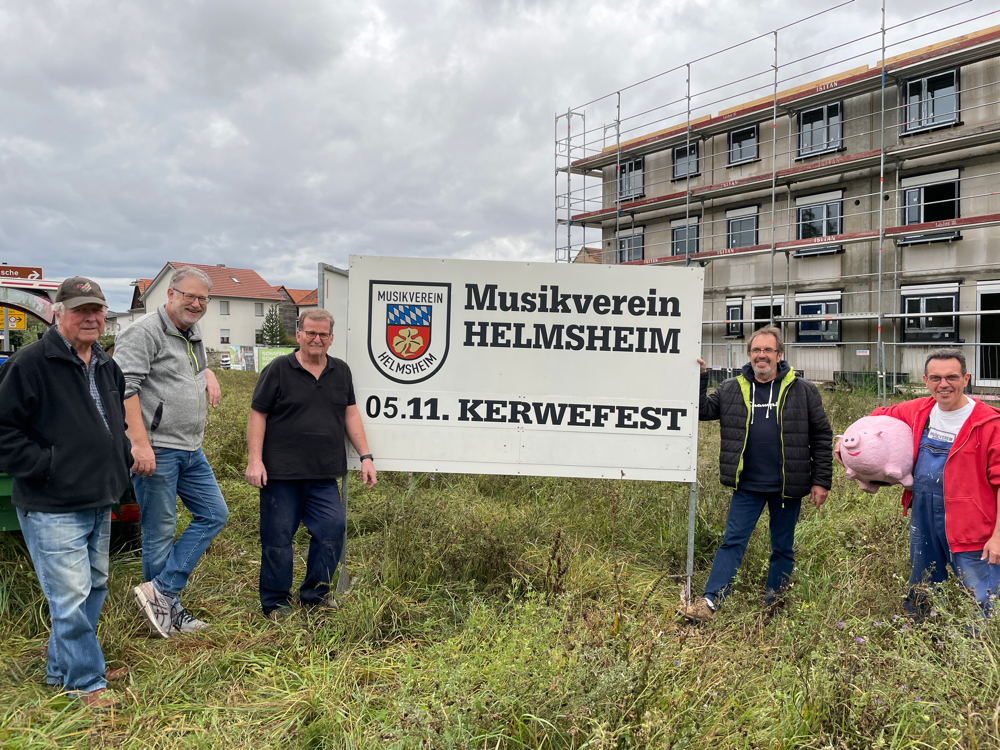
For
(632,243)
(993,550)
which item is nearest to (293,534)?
(993,550)

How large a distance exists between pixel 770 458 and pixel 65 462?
3.70m

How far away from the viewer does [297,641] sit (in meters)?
3.33

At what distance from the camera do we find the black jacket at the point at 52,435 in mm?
2770

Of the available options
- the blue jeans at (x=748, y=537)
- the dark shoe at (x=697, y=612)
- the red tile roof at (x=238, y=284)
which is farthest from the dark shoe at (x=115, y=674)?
the red tile roof at (x=238, y=284)

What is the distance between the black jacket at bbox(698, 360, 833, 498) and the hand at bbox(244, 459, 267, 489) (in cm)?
270

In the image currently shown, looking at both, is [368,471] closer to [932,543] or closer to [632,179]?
[932,543]

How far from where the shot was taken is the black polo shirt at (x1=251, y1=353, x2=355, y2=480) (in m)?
3.82

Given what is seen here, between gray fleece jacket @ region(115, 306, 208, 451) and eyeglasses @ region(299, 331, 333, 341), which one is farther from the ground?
eyeglasses @ region(299, 331, 333, 341)

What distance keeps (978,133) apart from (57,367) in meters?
20.7

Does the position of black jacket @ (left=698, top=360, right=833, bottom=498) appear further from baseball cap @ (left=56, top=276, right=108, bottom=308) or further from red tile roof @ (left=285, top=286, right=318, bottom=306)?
red tile roof @ (left=285, top=286, right=318, bottom=306)

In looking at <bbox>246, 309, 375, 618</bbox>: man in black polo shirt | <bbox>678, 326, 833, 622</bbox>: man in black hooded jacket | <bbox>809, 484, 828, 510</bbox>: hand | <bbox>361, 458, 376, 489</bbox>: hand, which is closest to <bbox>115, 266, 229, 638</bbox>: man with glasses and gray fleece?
<bbox>246, 309, 375, 618</bbox>: man in black polo shirt

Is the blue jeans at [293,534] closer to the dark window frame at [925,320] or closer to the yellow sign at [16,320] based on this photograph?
the yellow sign at [16,320]

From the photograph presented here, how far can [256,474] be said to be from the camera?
373 centimetres

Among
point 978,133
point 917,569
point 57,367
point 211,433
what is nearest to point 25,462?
point 57,367
